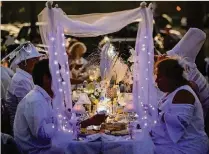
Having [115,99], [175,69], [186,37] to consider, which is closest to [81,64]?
[186,37]

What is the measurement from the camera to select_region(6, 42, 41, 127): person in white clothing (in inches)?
265

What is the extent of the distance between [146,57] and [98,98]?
106cm

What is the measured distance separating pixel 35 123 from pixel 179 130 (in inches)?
53.2

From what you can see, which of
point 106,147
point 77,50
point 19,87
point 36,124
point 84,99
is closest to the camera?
point 106,147

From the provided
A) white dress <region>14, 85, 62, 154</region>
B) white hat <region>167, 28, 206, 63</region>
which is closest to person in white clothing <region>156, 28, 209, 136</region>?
white hat <region>167, 28, 206, 63</region>

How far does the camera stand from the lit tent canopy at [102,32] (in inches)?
206

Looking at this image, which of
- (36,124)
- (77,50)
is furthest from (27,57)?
(77,50)

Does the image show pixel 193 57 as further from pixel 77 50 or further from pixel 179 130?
pixel 77 50

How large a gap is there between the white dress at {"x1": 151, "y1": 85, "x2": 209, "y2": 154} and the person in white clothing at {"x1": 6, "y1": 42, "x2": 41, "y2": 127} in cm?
198

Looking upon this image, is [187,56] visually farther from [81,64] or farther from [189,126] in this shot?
[81,64]

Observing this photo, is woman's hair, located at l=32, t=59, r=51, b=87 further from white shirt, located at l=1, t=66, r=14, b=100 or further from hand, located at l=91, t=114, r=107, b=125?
white shirt, located at l=1, t=66, r=14, b=100

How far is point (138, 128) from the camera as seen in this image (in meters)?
5.25

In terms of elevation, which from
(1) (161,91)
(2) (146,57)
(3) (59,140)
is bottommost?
(3) (59,140)

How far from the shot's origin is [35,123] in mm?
5219
